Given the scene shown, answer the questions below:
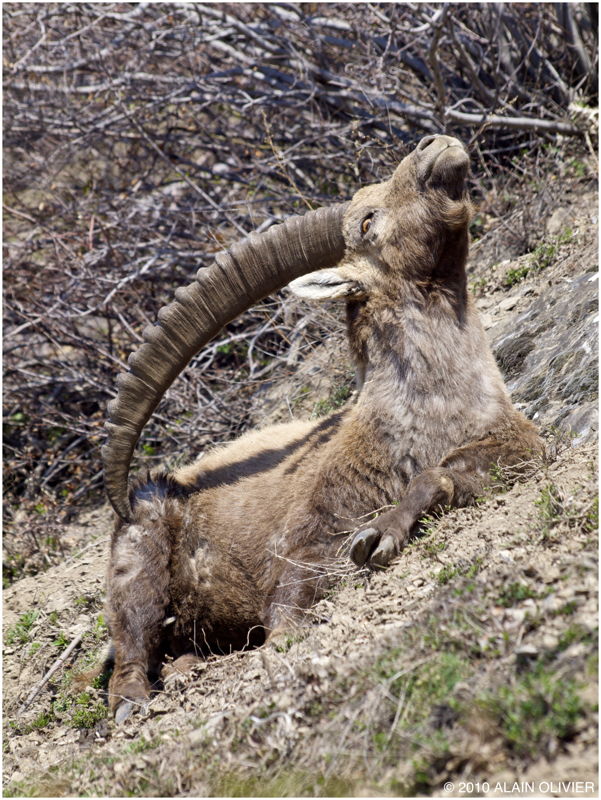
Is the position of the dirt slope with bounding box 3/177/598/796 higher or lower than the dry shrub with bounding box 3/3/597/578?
lower

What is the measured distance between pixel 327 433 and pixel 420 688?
8.51 ft

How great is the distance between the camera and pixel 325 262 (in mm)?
5445

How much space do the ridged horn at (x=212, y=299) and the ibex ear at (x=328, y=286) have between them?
142mm

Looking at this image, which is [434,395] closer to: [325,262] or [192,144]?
[325,262]

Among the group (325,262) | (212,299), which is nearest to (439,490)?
(325,262)

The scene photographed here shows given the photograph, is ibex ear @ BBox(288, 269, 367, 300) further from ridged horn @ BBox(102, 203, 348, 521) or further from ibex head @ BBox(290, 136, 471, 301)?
ridged horn @ BBox(102, 203, 348, 521)

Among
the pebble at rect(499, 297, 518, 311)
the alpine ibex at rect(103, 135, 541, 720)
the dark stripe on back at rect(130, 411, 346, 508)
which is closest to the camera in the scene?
the alpine ibex at rect(103, 135, 541, 720)

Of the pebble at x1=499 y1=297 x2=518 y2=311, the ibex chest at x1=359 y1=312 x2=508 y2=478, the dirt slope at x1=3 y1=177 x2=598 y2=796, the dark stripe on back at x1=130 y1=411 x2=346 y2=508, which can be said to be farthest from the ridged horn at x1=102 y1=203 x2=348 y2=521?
the pebble at x1=499 y1=297 x2=518 y2=311

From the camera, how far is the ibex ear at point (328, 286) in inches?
206

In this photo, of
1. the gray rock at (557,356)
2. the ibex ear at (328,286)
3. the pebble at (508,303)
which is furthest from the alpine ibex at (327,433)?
the pebble at (508,303)

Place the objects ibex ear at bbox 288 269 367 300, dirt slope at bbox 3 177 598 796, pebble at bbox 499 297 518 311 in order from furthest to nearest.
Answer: pebble at bbox 499 297 518 311
ibex ear at bbox 288 269 367 300
dirt slope at bbox 3 177 598 796

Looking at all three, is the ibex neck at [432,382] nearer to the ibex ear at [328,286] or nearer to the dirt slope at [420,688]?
the ibex ear at [328,286]

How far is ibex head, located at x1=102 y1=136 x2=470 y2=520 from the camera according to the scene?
16.6ft

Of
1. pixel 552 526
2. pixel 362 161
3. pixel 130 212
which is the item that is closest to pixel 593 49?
pixel 362 161
